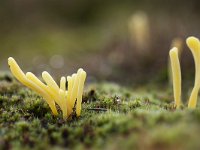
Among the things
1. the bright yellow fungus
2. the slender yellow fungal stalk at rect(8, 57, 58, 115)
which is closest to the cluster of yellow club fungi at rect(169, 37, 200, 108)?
the bright yellow fungus

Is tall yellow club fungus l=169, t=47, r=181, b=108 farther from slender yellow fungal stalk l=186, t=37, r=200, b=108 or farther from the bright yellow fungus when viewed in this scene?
the bright yellow fungus

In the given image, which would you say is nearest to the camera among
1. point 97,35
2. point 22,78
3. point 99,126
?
point 99,126

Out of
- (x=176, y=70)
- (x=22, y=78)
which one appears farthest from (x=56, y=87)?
(x=176, y=70)

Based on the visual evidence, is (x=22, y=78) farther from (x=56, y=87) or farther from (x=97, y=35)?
(x=97, y=35)

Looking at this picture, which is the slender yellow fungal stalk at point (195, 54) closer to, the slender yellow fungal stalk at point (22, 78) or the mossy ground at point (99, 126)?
the mossy ground at point (99, 126)

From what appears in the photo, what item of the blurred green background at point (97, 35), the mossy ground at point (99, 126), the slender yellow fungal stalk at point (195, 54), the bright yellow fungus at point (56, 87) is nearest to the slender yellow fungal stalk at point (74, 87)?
the bright yellow fungus at point (56, 87)
